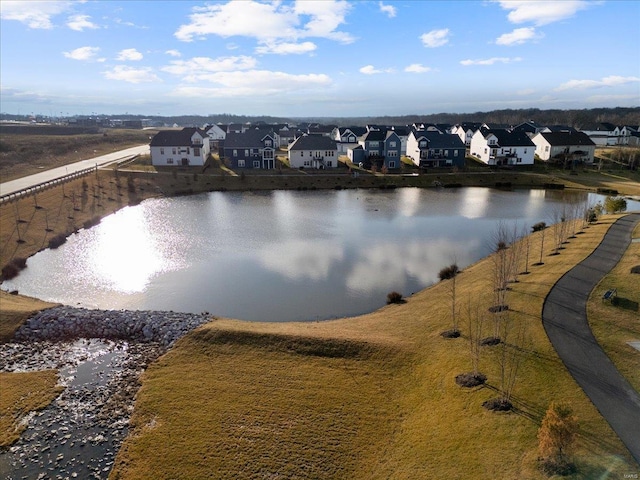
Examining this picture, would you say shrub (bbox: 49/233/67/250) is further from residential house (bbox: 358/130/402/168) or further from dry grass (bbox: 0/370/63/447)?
residential house (bbox: 358/130/402/168)

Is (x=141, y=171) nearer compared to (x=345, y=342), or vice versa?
(x=345, y=342)

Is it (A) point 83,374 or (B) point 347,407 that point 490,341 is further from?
(A) point 83,374

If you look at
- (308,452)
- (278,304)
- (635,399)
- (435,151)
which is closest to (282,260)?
(278,304)

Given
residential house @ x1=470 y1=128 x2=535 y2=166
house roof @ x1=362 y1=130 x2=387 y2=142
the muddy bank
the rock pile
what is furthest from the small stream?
residential house @ x1=470 y1=128 x2=535 y2=166

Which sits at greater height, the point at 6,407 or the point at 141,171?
the point at 141,171

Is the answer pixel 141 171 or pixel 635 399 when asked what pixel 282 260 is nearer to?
pixel 635 399

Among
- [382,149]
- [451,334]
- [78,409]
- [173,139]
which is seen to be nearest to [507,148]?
[382,149]
